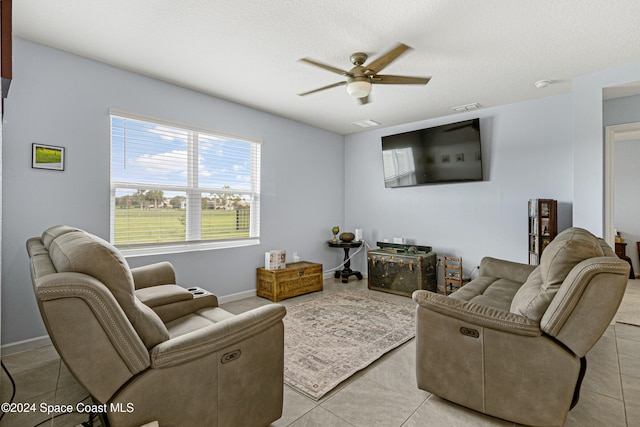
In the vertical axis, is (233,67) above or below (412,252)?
above

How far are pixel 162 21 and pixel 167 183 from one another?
1.69m

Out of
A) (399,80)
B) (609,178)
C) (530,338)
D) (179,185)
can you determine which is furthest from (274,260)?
(609,178)

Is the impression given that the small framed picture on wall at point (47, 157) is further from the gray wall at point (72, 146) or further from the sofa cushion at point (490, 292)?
the sofa cushion at point (490, 292)

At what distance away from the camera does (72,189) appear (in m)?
2.80

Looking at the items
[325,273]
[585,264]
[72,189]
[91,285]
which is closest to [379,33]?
[585,264]

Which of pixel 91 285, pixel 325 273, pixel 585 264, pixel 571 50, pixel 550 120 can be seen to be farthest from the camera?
pixel 325 273

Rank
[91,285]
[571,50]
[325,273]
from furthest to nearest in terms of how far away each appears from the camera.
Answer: [325,273], [571,50], [91,285]

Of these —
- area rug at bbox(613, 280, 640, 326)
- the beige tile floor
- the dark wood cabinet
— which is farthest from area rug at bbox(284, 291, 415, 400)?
area rug at bbox(613, 280, 640, 326)

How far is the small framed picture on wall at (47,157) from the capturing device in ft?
8.52

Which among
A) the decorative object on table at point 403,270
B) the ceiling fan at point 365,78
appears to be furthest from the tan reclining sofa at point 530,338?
the decorative object on table at point 403,270

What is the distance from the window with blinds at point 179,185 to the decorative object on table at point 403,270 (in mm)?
1882

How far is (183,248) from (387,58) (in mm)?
2936

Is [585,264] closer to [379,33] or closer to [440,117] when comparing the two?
[379,33]

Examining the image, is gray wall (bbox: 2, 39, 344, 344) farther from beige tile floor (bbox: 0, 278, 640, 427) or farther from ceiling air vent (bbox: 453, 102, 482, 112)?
ceiling air vent (bbox: 453, 102, 482, 112)
